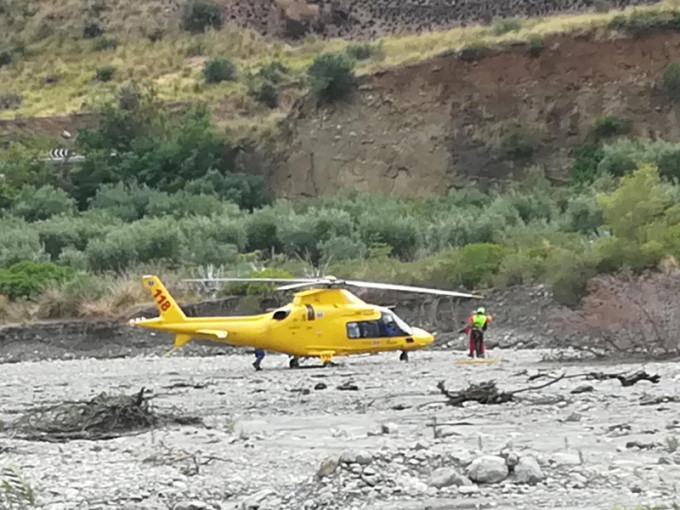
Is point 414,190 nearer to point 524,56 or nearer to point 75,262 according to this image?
point 524,56

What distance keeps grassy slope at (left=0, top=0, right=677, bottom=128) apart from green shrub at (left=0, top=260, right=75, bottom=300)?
964 inches

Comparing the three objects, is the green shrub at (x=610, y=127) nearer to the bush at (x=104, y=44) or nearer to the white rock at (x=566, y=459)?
the bush at (x=104, y=44)

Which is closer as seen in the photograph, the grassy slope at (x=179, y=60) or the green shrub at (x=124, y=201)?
the green shrub at (x=124, y=201)

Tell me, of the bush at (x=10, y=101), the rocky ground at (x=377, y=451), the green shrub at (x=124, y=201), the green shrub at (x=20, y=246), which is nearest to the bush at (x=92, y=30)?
the bush at (x=10, y=101)

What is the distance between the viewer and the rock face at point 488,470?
1021 cm

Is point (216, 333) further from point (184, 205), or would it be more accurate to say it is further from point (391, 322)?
point (184, 205)

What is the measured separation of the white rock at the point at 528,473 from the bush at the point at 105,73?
65.0 m

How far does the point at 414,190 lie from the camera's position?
55.5 metres

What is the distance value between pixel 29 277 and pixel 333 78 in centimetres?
2376

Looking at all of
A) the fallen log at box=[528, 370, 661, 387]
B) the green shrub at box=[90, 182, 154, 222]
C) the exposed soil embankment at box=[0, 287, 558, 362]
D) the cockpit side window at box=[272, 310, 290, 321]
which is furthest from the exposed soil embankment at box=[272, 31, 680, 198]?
the fallen log at box=[528, 370, 661, 387]

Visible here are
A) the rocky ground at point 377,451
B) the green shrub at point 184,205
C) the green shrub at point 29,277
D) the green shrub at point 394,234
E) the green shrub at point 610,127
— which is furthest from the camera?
the green shrub at point 610,127

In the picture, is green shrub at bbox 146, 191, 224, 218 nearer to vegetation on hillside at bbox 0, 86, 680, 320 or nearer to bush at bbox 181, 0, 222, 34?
vegetation on hillside at bbox 0, 86, 680, 320

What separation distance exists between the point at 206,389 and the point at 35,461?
977 centimetres

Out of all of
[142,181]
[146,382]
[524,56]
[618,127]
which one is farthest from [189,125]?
[146,382]
